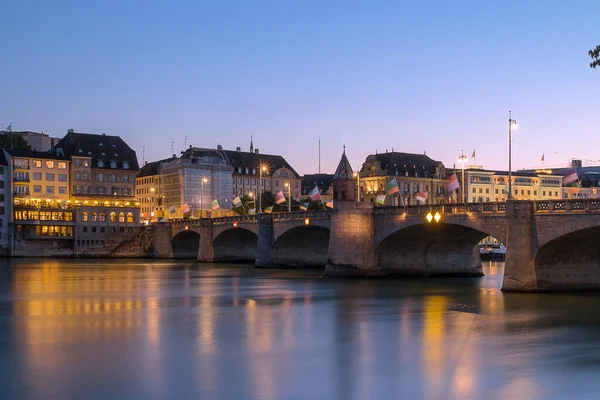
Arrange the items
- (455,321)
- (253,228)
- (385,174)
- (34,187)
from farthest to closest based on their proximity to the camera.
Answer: (385,174) → (34,187) → (253,228) → (455,321)

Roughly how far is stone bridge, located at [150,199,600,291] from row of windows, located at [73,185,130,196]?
1521 inches

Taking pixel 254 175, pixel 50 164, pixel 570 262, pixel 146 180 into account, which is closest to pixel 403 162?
pixel 254 175

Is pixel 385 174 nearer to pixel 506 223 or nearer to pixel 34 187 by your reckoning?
pixel 34 187

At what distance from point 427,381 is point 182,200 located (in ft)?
493

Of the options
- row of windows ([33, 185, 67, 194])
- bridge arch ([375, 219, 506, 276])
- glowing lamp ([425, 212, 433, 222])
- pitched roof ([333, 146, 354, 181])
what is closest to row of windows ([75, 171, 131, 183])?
row of windows ([33, 185, 67, 194])

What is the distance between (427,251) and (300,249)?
22.8 m

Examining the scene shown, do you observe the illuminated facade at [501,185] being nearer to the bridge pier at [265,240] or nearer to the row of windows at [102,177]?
the row of windows at [102,177]

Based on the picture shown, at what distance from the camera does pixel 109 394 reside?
23.7 m

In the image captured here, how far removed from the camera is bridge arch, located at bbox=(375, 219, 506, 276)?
65.8 m

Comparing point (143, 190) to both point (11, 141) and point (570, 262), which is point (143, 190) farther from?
point (570, 262)

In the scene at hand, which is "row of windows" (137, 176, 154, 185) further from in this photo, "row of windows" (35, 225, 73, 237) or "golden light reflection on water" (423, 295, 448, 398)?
"golden light reflection on water" (423, 295, 448, 398)

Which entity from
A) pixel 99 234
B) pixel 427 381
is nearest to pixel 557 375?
pixel 427 381

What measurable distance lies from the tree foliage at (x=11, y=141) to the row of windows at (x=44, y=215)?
15.5 metres

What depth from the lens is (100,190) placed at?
14975 cm
